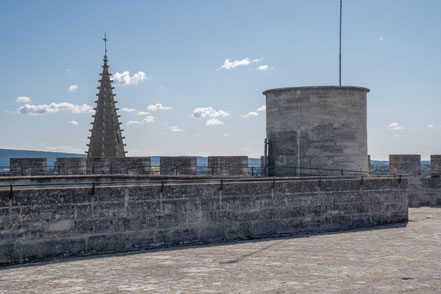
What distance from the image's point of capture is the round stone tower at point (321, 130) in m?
16.3

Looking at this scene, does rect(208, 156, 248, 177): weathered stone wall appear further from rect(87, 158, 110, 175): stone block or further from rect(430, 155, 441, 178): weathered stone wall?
rect(430, 155, 441, 178): weathered stone wall

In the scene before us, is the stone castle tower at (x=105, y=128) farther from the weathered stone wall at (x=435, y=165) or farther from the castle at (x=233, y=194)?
the weathered stone wall at (x=435, y=165)

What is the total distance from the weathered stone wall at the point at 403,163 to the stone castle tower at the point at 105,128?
58.2ft

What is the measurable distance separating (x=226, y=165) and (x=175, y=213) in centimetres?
602

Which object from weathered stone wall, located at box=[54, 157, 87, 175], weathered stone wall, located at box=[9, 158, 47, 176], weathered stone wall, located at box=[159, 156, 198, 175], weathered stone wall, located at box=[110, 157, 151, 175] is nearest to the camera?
weathered stone wall, located at box=[159, 156, 198, 175]

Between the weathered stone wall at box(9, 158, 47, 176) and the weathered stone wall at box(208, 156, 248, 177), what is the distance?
23.1ft

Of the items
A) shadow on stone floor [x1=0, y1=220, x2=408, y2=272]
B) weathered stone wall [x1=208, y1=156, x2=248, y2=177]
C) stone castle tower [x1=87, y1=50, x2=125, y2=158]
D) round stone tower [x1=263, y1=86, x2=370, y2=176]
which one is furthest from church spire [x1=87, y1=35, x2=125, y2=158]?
shadow on stone floor [x1=0, y1=220, x2=408, y2=272]

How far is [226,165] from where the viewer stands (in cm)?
1672

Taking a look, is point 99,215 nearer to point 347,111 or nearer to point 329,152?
point 329,152

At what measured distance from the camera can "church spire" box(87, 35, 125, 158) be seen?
30609mm

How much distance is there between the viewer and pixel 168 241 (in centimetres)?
1081

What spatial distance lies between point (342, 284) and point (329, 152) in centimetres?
954

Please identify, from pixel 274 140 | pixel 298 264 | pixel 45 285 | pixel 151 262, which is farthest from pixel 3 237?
pixel 274 140

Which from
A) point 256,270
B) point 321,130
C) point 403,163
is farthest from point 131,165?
point 403,163
